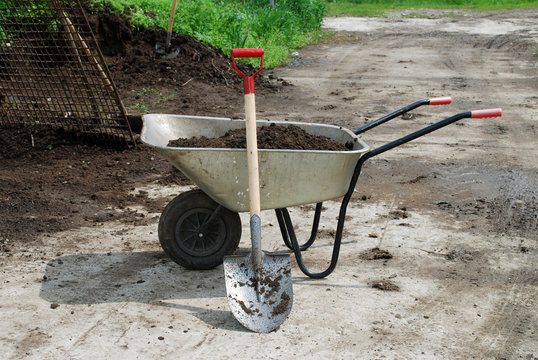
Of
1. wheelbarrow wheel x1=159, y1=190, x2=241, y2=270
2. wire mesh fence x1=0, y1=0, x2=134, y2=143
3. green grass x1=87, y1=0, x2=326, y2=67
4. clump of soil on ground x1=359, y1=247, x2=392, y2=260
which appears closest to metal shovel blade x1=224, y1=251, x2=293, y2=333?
wheelbarrow wheel x1=159, y1=190, x2=241, y2=270

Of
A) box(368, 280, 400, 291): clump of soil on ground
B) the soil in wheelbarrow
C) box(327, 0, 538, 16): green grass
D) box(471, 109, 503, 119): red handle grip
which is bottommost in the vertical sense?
box(327, 0, 538, 16): green grass

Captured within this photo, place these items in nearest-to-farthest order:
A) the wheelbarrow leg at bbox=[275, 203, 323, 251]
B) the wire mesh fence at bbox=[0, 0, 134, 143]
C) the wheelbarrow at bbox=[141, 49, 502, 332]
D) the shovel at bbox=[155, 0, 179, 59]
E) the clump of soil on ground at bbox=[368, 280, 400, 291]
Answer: the wheelbarrow at bbox=[141, 49, 502, 332] → the clump of soil on ground at bbox=[368, 280, 400, 291] → the wheelbarrow leg at bbox=[275, 203, 323, 251] → the wire mesh fence at bbox=[0, 0, 134, 143] → the shovel at bbox=[155, 0, 179, 59]

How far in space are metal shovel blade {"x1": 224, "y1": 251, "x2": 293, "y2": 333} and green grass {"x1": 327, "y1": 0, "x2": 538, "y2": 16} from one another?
1761 centimetres

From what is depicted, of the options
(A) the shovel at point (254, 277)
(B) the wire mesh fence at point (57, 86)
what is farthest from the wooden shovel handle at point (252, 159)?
(B) the wire mesh fence at point (57, 86)

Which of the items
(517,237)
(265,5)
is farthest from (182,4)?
(517,237)

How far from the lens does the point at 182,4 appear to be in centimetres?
1105

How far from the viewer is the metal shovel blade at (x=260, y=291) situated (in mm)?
3578

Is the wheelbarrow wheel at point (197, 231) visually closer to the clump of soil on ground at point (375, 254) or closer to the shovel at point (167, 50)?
the clump of soil on ground at point (375, 254)

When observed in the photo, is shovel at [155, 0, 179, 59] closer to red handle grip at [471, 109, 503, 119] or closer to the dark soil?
the dark soil

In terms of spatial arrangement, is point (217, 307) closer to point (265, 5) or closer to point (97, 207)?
point (97, 207)

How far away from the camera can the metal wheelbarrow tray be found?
3758 millimetres

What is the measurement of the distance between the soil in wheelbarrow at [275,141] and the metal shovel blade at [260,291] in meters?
0.70

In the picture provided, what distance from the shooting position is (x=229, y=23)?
1142cm

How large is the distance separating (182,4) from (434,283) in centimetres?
821
